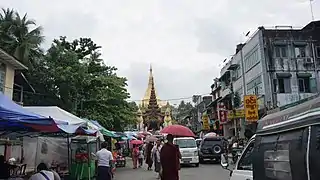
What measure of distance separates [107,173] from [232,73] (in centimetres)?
3370

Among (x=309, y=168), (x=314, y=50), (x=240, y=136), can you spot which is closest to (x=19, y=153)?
(x=309, y=168)

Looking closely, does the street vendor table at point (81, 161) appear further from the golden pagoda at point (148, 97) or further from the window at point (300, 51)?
the golden pagoda at point (148, 97)

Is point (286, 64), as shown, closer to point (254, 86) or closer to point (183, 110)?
point (254, 86)

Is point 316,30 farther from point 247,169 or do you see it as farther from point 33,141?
point 247,169

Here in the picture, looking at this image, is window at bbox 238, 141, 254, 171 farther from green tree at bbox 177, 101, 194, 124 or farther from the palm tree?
green tree at bbox 177, 101, 194, 124

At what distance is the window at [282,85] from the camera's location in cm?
3228

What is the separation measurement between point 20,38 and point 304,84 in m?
23.6

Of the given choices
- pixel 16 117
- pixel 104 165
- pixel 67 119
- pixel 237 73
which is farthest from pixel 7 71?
pixel 237 73

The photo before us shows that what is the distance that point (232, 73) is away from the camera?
42.9m

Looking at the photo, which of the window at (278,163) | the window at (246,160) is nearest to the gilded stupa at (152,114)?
the window at (246,160)

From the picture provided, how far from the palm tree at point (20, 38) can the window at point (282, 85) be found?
19672 mm

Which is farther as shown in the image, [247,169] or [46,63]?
[46,63]

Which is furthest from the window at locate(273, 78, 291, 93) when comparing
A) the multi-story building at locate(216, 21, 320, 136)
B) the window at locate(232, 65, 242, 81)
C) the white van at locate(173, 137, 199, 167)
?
the white van at locate(173, 137, 199, 167)

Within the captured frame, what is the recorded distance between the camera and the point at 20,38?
90.8 feet
